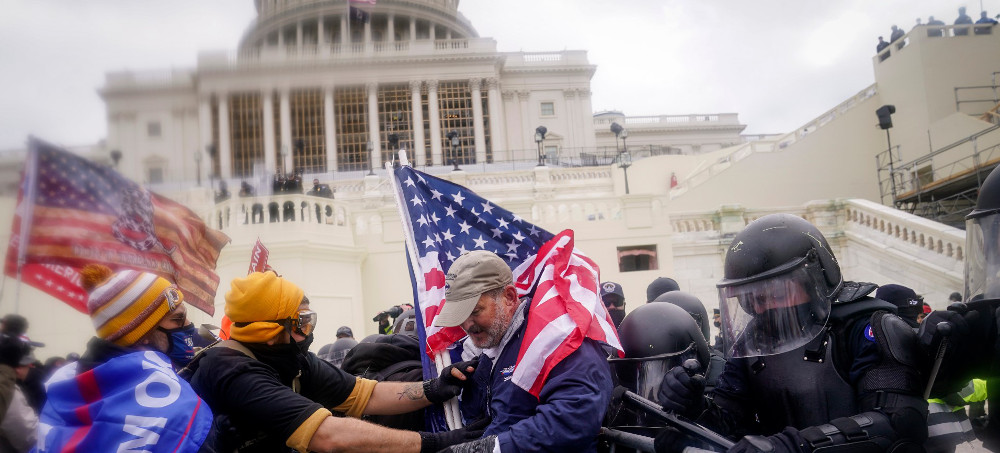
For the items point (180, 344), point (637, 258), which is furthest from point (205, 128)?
point (637, 258)

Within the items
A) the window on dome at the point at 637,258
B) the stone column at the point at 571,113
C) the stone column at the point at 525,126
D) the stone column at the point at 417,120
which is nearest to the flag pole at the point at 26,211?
the window on dome at the point at 637,258

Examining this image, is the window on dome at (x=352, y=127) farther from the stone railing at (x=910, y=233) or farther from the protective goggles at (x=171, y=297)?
the protective goggles at (x=171, y=297)

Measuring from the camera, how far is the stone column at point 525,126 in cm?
4884

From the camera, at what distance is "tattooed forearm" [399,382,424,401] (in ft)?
12.0

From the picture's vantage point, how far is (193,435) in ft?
8.65

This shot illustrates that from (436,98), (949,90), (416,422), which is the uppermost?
(436,98)

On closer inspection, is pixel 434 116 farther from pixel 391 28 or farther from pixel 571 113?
pixel 391 28

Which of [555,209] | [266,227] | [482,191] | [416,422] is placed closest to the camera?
[416,422]

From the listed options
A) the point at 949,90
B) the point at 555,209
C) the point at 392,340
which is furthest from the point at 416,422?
the point at 949,90

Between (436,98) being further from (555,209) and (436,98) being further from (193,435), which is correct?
(193,435)

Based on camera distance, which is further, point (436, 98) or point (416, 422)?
point (436, 98)

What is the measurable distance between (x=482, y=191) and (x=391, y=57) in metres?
25.8

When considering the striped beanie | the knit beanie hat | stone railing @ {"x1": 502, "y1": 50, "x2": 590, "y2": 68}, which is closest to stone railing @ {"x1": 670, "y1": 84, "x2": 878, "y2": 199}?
the knit beanie hat

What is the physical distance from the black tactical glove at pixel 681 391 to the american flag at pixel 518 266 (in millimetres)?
318
